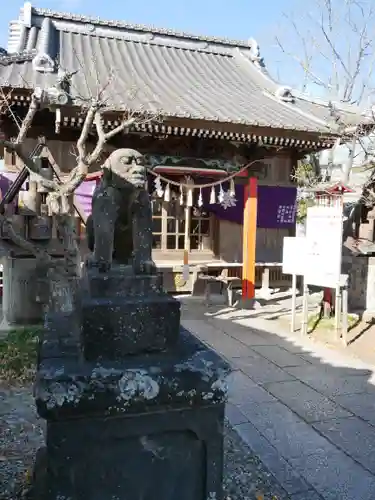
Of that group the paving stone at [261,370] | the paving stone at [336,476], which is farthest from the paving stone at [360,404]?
the paving stone at [336,476]

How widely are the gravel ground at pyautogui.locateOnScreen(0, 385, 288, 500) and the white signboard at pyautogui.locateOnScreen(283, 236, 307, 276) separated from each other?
13.1ft

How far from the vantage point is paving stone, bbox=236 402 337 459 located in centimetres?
334

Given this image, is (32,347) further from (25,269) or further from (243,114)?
(243,114)

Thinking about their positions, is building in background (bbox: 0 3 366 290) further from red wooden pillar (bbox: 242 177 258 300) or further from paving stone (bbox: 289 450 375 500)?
paving stone (bbox: 289 450 375 500)

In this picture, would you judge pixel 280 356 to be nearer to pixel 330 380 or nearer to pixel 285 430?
pixel 330 380

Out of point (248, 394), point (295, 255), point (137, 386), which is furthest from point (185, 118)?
point (137, 386)


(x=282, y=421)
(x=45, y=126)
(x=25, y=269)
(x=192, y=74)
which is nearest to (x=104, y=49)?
(x=192, y=74)

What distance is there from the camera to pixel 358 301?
28.2ft

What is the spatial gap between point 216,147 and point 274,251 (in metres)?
3.17

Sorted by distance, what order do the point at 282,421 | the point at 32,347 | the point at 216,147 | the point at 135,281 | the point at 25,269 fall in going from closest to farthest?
the point at 135,281 < the point at 282,421 < the point at 32,347 < the point at 25,269 < the point at 216,147

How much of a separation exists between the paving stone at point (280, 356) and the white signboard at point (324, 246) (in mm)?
1337

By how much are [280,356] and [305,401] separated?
154cm

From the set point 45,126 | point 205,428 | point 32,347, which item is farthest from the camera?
point 45,126

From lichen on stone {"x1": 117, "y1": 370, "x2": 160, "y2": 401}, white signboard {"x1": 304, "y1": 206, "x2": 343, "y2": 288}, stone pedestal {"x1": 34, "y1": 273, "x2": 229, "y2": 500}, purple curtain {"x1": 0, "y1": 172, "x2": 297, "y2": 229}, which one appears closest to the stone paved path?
stone pedestal {"x1": 34, "y1": 273, "x2": 229, "y2": 500}
